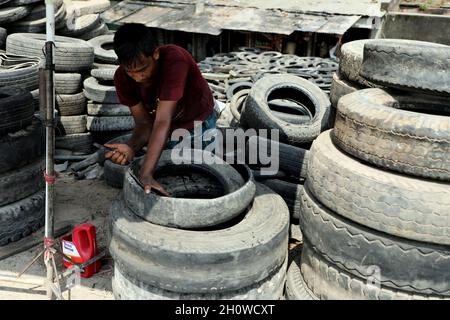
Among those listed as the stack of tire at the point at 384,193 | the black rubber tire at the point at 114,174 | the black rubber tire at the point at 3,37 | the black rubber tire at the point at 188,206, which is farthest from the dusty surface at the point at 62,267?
the black rubber tire at the point at 3,37

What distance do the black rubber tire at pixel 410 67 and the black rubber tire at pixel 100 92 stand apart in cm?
365

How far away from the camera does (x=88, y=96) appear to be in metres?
6.02

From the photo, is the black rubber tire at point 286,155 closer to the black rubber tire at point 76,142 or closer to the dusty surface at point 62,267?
the dusty surface at point 62,267

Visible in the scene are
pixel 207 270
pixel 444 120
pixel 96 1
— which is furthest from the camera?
pixel 96 1

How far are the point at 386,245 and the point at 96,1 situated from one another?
291 inches

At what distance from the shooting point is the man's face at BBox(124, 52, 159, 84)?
9.62ft

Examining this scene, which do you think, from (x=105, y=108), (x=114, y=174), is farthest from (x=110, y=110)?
(x=114, y=174)

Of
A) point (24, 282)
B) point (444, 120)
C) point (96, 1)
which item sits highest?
point (96, 1)

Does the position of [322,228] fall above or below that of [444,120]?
below

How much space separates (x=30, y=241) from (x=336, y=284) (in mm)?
2668

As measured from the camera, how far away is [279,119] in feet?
15.9

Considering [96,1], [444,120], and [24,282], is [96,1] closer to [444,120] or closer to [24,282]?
[24,282]

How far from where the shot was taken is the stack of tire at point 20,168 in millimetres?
3914
